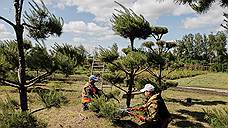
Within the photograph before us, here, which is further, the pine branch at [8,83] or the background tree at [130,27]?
the background tree at [130,27]

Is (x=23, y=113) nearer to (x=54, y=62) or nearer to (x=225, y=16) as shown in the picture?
(x=54, y=62)

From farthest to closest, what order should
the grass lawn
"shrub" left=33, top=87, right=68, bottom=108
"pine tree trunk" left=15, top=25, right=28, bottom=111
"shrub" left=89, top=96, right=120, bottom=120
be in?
"shrub" left=89, top=96, right=120, bottom=120 → the grass lawn → "shrub" left=33, top=87, right=68, bottom=108 → "pine tree trunk" left=15, top=25, right=28, bottom=111

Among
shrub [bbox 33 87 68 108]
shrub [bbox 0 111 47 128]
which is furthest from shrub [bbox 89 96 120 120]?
shrub [bbox 0 111 47 128]

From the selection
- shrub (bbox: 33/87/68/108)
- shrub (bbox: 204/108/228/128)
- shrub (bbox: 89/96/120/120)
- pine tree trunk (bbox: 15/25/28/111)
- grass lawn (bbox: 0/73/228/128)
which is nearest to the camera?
shrub (bbox: 204/108/228/128)

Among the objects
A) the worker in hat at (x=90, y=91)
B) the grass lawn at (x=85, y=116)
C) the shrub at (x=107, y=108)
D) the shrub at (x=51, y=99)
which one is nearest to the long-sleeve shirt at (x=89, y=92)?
the worker in hat at (x=90, y=91)

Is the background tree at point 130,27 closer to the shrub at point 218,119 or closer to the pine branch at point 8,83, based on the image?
the pine branch at point 8,83

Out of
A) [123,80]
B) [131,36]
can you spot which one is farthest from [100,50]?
[123,80]

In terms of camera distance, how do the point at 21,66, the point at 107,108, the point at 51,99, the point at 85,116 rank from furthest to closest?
1. the point at 85,116
2. the point at 107,108
3. the point at 51,99
4. the point at 21,66

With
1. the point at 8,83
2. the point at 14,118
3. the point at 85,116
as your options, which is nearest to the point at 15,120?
the point at 14,118

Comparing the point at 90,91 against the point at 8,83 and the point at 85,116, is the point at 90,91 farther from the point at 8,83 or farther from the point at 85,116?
the point at 8,83

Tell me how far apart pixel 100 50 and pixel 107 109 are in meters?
2.25

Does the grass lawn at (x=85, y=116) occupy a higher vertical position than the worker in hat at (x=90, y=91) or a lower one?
lower

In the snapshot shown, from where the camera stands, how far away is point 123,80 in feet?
45.9

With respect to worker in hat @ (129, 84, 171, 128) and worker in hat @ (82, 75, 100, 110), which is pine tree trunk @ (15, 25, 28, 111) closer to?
worker in hat @ (129, 84, 171, 128)
